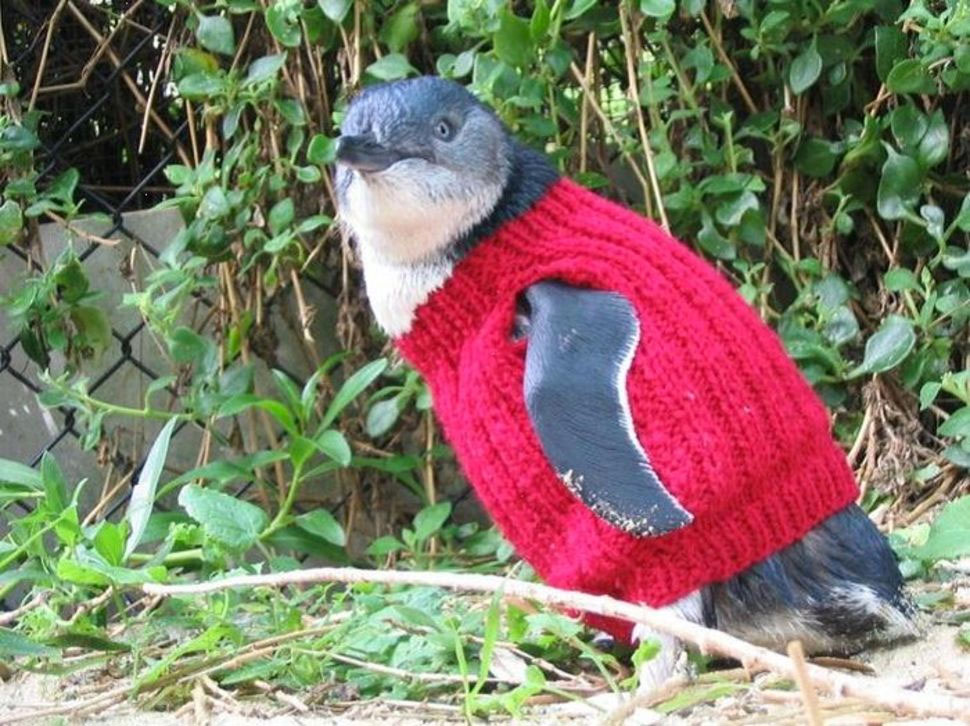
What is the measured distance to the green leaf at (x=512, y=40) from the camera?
238 cm

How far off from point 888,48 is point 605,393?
3.56 feet

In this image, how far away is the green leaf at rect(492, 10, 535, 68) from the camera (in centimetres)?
238

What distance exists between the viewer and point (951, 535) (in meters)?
1.83

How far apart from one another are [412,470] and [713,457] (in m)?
1.20

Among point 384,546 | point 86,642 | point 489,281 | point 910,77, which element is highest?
point 910,77

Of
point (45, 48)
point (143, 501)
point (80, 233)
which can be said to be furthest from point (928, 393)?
point (45, 48)

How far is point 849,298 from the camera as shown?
2.54 meters

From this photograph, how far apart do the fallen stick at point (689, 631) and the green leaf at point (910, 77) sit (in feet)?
4.15

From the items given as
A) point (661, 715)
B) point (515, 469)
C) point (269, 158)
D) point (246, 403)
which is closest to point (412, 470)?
point (246, 403)

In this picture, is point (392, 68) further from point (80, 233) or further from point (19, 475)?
point (19, 475)

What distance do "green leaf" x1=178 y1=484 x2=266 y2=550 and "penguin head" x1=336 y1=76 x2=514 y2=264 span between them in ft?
1.35

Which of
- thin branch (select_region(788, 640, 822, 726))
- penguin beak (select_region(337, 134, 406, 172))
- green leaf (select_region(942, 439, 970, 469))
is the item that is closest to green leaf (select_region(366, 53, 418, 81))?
penguin beak (select_region(337, 134, 406, 172))

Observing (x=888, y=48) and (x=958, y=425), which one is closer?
(x=958, y=425)

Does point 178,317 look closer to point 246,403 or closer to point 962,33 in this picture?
point 246,403
